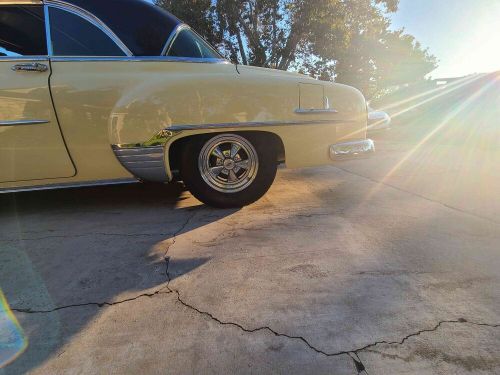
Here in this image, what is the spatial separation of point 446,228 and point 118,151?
2.66m

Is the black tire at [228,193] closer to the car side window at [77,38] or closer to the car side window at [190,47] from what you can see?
the car side window at [190,47]

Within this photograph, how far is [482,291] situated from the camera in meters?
1.75

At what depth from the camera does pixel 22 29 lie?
286cm

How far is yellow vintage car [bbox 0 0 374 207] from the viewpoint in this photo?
270cm

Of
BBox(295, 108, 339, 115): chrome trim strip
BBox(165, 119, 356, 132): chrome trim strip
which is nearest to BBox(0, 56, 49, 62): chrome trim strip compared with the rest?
BBox(165, 119, 356, 132): chrome trim strip

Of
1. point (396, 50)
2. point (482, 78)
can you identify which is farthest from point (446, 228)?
point (396, 50)

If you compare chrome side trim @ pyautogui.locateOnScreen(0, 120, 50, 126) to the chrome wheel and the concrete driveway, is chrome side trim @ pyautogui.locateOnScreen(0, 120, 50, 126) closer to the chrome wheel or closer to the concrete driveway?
the concrete driveway

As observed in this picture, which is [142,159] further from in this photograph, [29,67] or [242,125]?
[29,67]

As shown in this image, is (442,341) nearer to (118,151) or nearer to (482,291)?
(482,291)

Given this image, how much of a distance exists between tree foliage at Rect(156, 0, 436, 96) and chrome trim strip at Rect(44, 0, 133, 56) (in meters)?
11.4

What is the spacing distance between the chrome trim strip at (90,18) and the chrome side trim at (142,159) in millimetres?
850

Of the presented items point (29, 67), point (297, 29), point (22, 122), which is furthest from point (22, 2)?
point (297, 29)

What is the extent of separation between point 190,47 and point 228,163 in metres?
1.17

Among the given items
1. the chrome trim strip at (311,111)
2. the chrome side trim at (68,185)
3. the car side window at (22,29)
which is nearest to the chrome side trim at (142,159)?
the chrome side trim at (68,185)
